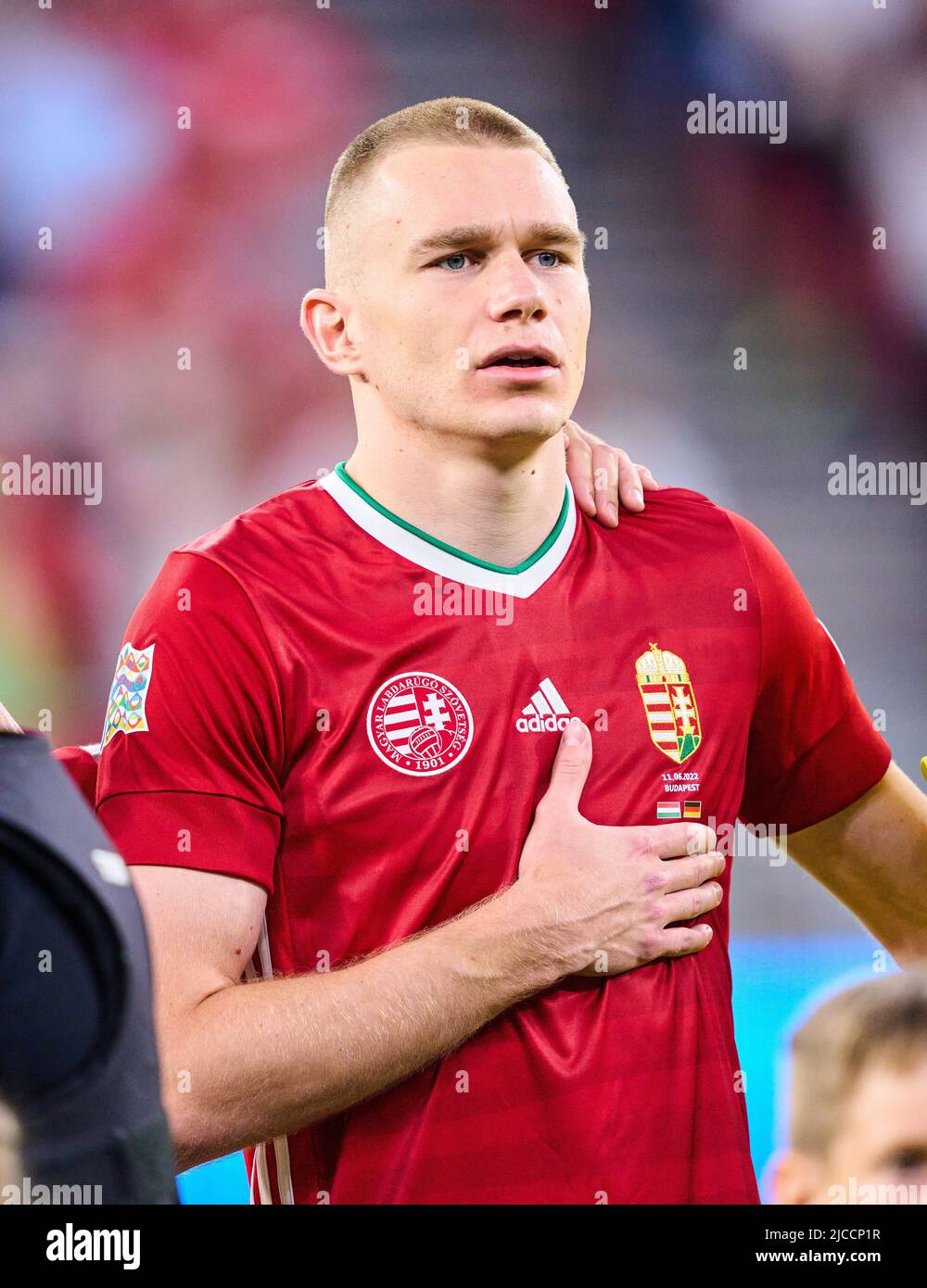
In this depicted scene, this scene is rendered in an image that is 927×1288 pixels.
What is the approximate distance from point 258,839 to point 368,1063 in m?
0.23

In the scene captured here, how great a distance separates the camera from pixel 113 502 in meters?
2.22

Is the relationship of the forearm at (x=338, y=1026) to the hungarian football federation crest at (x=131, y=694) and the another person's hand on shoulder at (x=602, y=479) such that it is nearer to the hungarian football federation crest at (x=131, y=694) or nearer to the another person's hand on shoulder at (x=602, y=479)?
the hungarian football federation crest at (x=131, y=694)

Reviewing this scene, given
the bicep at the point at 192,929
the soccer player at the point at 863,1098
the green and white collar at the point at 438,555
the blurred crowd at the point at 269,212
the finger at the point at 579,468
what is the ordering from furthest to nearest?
the blurred crowd at the point at 269,212
the finger at the point at 579,468
the green and white collar at the point at 438,555
the soccer player at the point at 863,1098
the bicep at the point at 192,929

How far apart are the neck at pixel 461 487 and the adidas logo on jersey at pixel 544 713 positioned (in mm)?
155

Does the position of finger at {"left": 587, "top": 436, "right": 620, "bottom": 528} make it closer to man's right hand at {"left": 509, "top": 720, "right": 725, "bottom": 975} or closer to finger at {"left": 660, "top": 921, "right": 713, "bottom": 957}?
man's right hand at {"left": 509, "top": 720, "right": 725, "bottom": 975}

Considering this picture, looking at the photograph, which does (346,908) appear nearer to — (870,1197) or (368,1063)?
(368,1063)

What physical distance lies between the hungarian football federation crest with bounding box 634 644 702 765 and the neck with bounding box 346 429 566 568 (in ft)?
0.60

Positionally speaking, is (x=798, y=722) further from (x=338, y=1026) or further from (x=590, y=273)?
(x=590, y=273)

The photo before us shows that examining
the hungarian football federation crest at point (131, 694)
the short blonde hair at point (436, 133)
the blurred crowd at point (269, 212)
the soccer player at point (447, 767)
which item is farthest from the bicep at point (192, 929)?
the blurred crowd at point (269, 212)

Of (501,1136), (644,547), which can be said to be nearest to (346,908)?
(501,1136)

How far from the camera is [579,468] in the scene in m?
1.67

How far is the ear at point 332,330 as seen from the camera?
1563 millimetres

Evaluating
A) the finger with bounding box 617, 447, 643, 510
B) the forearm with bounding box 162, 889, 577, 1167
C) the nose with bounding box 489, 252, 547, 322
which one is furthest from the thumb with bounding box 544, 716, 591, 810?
the nose with bounding box 489, 252, 547, 322

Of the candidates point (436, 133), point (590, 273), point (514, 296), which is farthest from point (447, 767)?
point (590, 273)
